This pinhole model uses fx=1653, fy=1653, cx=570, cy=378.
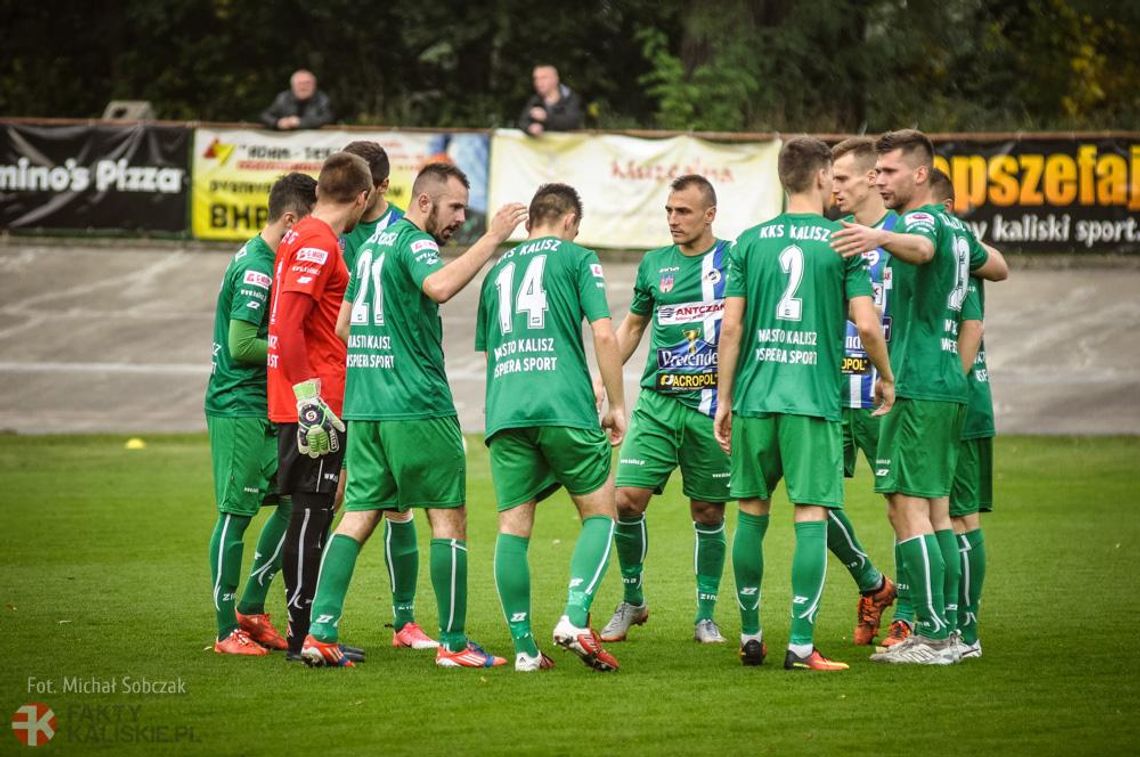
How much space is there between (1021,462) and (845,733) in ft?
34.6

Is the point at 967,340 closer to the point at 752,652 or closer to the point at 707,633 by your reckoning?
the point at 752,652

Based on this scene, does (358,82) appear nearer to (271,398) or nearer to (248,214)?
(248,214)

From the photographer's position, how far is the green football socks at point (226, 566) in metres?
8.00

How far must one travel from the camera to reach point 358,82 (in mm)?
33094

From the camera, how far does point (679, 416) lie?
8.61 m

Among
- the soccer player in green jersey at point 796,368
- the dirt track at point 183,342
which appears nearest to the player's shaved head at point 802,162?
the soccer player in green jersey at point 796,368

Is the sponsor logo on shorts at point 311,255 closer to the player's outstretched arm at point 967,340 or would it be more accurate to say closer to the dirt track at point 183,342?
the player's outstretched arm at point 967,340

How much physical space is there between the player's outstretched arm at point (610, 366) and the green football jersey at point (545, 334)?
64mm

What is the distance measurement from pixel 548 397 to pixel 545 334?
0.93ft

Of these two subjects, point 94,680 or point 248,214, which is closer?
point 94,680

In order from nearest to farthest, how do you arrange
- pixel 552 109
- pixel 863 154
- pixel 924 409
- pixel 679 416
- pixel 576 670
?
pixel 576 670 < pixel 924 409 < pixel 863 154 < pixel 679 416 < pixel 552 109

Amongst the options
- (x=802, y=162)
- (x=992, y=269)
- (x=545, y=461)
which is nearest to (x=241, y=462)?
(x=545, y=461)

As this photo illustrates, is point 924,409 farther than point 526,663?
Yes

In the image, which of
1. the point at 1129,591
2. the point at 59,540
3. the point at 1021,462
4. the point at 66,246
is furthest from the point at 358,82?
the point at 1129,591
